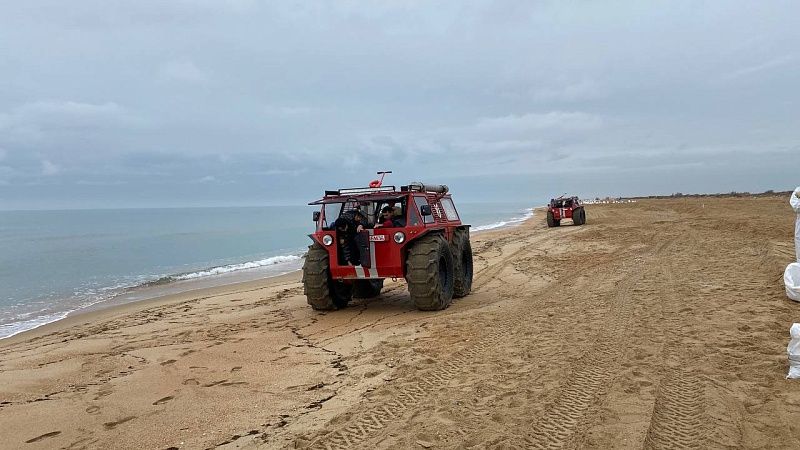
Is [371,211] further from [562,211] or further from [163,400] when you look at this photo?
[562,211]

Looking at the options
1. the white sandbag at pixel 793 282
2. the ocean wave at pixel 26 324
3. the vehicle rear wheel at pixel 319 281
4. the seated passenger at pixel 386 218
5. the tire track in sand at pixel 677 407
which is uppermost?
the seated passenger at pixel 386 218

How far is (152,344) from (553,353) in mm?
5358

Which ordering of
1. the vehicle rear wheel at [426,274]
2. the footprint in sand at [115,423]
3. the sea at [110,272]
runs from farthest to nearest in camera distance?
the sea at [110,272]
the vehicle rear wheel at [426,274]
the footprint in sand at [115,423]

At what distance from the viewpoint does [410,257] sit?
8.23 m

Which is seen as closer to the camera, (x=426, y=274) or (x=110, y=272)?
(x=426, y=274)

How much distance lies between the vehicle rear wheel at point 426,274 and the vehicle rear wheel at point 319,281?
51.1 inches

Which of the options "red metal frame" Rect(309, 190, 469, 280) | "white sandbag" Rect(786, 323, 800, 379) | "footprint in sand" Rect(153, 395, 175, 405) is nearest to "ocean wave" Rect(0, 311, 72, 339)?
"red metal frame" Rect(309, 190, 469, 280)

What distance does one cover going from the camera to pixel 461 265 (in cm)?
979

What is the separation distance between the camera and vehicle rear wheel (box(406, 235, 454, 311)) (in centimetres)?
814

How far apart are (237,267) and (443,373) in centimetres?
1683

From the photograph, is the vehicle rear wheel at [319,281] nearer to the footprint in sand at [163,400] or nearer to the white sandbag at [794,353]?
the footprint in sand at [163,400]

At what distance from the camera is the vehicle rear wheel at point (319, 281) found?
855 cm

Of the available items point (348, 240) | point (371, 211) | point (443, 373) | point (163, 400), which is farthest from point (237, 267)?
point (443, 373)

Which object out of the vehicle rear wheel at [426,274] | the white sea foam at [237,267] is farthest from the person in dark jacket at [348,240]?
the white sea foam at [237,267]
